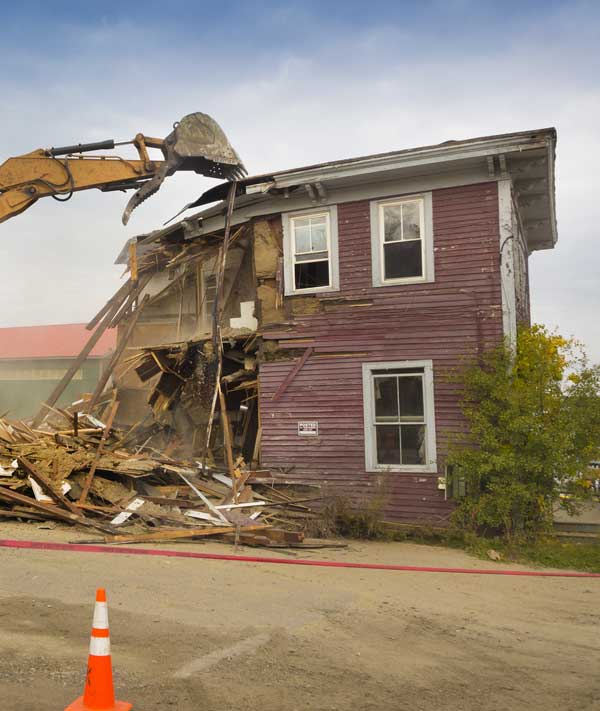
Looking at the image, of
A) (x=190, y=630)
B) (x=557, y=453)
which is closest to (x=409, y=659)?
(x=190, y=630)

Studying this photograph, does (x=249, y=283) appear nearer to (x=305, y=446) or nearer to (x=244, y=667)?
(x=305, y=446)

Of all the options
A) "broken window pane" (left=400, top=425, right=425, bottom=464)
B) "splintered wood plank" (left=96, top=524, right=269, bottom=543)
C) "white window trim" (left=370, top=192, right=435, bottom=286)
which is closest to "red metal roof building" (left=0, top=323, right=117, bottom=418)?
"white window trim" (left=370, top=192, right=435, bottom=286)

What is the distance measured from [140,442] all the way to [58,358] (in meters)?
18.5

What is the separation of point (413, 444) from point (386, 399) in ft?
3.19

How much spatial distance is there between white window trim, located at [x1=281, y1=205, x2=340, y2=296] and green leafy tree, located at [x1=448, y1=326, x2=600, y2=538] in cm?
328

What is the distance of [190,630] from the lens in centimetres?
657

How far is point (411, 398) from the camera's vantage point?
13.2 meters

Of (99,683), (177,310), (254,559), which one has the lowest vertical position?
(254,559)

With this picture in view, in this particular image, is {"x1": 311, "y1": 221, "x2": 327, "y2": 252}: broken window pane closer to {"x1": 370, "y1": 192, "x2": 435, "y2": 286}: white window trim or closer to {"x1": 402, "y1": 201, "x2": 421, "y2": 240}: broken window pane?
{"x1": 370, "y1": 192, "x2": 435, "y2": 286}: white window trim

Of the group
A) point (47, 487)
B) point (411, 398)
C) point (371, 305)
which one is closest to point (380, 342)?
point (371, 305)

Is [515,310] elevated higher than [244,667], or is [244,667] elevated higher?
[515,310]

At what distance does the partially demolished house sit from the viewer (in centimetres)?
1270

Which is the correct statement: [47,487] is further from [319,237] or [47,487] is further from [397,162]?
[397,162]

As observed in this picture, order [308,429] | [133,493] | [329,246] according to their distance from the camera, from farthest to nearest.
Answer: [329,246], [308,429], [133,493]
